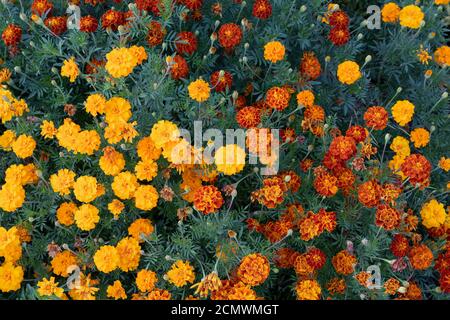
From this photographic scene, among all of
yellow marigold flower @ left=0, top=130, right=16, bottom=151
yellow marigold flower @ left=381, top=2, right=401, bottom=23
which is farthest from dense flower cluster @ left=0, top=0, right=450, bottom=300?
yellow marigold flower @ left=381, top=2, right=401, bottom=23

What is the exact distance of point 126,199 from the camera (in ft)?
8.40

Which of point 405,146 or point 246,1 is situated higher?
point 246,1

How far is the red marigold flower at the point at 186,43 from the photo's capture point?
2.73 m

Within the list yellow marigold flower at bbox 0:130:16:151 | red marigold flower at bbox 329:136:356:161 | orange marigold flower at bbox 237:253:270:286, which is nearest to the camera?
orange marigold flower at bbox 237:253:270:286

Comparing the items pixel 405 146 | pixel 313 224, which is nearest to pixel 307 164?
pixel 313 224

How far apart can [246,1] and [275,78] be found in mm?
578

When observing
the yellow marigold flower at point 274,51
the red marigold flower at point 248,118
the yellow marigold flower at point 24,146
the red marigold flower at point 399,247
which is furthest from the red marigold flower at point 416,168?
the yellow marigold flower at point 24,146

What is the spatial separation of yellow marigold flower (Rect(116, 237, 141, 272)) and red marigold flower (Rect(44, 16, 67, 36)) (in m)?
1.22

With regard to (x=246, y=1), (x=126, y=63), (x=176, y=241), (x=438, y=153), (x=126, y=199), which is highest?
(x=246, y=1)

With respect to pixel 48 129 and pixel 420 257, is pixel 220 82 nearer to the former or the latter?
pixel 48 129

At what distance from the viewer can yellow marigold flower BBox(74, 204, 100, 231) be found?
91.2 inches

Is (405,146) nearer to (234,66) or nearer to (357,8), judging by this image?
(234,66)

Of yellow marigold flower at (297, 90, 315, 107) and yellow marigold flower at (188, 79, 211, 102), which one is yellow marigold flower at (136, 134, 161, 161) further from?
yellow marigold flower at (297, 90, 315, 107)

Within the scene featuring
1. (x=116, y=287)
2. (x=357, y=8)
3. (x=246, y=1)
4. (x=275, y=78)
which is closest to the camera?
(x=116, y=287)
